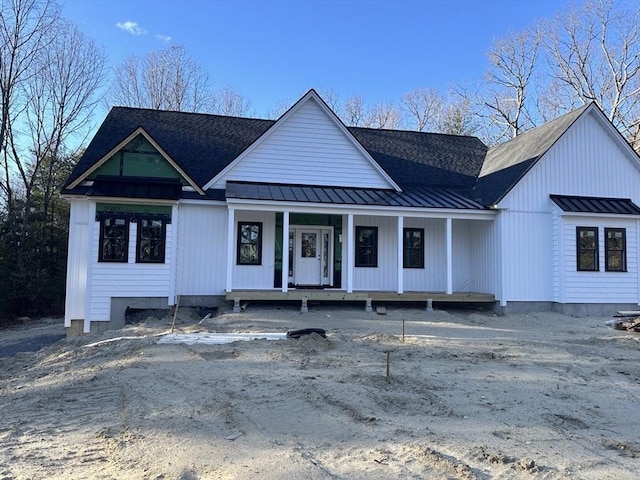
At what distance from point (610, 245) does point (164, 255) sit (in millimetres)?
14008

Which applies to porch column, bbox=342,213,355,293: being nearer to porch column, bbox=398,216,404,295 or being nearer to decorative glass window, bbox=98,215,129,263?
porch column, bbox=398,216,404,295

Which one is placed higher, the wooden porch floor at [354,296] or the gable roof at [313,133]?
the gable roof at [313,133]

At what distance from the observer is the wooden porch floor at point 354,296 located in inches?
524

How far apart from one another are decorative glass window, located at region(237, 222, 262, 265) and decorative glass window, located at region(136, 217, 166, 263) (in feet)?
8.14

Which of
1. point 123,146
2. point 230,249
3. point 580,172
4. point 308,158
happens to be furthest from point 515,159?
point 123,146

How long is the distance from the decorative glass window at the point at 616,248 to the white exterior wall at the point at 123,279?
13.7 m

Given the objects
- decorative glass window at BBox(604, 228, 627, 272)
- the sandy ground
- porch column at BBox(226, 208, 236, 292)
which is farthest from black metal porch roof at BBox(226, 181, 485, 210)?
the sandy ground

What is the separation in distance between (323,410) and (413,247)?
1138 cm

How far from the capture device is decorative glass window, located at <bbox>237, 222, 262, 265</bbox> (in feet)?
48.0

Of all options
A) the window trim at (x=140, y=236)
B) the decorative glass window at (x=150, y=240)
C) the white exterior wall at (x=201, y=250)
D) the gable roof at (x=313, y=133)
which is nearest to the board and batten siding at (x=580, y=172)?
the gable roof at (x=313, y=133)

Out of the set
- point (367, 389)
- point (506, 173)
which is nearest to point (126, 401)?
point (367, 389)

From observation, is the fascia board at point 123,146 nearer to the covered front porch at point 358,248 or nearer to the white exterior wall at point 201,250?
the white exterior wall at point 201,250

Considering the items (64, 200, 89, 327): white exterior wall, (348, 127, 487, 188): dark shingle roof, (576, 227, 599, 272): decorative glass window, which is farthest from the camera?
(348, 127, 487, 188): dark shingle roof

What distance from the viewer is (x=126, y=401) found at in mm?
5371
